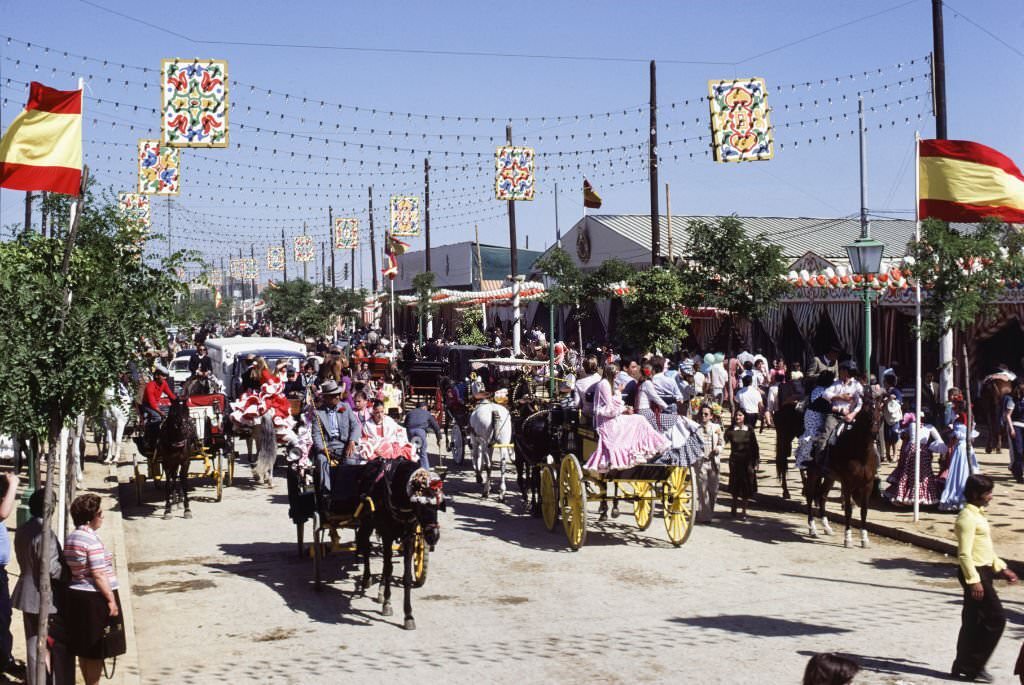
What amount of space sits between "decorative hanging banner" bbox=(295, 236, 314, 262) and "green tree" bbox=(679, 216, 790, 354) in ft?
162

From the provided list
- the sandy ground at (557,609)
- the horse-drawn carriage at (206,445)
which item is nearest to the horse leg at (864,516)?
the sandy ground at (557,609)

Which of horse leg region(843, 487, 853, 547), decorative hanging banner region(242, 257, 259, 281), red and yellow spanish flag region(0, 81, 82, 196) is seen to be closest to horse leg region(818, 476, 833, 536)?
Result: horse leg region(843, 487, 853, 547)

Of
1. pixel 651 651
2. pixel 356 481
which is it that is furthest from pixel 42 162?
pixel 651 651

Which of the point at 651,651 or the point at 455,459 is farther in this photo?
the point at 455,459

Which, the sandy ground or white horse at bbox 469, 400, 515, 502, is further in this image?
white horse at bbox 469, 400, 515, 502

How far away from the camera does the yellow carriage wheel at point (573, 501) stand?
13.9 meters

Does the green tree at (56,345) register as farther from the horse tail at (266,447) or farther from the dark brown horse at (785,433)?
the dark brown horse at (785,433)

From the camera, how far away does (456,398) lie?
841 inches

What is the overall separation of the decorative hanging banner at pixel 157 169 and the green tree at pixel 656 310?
40.0 ft

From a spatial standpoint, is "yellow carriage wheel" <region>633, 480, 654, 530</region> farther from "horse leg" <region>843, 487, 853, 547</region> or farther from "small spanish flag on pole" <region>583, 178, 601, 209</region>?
"small spanish flag on pole" <region>583, 178, 601, 209</region>

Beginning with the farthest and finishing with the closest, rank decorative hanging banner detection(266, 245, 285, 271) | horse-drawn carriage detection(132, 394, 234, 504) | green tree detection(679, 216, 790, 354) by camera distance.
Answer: decorative hanging banner detection(266, 245, 285, 271) < green tree detection(679, 216, 790, 354) < horse-drawn carriage detection(132, 394, 234, 504)

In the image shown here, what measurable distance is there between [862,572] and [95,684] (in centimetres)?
821

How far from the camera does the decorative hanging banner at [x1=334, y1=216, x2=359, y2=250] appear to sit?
61.0 metres

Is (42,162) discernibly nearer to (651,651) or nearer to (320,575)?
(320,575)
